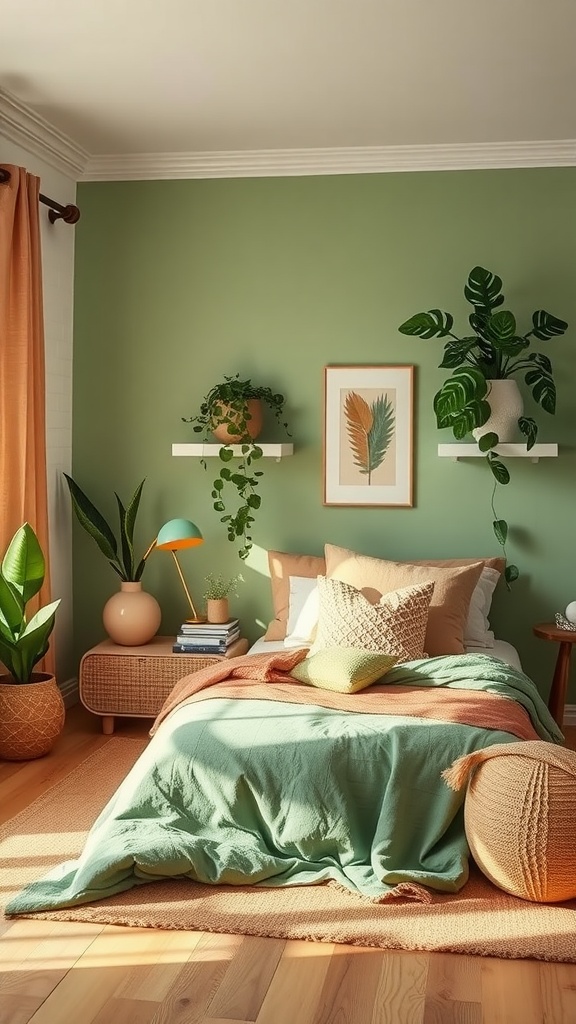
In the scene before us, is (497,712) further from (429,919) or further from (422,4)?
(422,4)

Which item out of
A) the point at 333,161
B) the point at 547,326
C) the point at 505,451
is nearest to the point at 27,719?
the point at 505,451

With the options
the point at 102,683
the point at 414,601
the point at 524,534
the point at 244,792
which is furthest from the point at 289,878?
the point at 524,534

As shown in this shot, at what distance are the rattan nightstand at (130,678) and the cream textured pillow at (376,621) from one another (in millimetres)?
829

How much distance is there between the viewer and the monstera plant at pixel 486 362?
4895 mm

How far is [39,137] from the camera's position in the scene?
197 inches

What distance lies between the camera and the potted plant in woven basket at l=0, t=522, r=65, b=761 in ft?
14.9

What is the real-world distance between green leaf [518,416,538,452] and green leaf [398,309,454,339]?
0.55 metres

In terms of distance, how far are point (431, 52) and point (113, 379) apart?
7.86 ft

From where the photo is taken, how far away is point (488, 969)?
9.25ft

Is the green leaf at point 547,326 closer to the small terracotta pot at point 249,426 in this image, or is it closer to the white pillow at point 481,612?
the white pillow at point 481,612

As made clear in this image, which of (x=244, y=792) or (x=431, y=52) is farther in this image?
(x=431, y=52)

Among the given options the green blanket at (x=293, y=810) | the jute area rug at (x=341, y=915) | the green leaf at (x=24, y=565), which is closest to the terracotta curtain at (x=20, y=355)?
the green leaf at (x=24, y=565)

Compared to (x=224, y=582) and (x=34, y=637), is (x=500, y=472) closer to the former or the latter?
(x=224, y=582)

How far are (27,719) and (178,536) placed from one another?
107 cm
